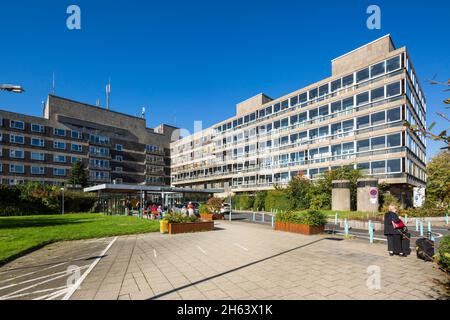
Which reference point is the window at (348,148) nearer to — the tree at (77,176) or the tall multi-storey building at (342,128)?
the tall multi-storey building at (342,128)

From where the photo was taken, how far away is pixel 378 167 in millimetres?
33656

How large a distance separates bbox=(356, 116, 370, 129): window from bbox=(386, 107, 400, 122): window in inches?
102

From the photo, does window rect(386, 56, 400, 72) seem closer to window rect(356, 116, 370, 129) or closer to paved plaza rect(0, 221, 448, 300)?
window rect(356, 116, 370, 129)

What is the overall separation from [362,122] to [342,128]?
2.90m

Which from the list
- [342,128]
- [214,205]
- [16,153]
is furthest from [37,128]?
[342,128]

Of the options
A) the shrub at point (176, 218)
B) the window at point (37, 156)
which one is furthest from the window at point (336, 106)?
the window at point (37, 156)

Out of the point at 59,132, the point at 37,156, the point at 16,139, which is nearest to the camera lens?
the point at 16,139

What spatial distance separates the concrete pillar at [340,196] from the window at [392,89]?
519 inches

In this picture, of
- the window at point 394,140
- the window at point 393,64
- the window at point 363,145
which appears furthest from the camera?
the window at point 363,145

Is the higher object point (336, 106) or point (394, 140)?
point (336, 106)

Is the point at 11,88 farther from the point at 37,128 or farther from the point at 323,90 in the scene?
the point at 37,128

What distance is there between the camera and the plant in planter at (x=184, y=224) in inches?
637
